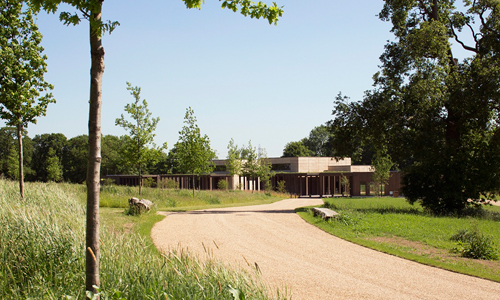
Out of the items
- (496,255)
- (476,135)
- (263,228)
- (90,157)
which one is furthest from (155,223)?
(476,135)

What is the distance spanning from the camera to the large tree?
68.5 ft

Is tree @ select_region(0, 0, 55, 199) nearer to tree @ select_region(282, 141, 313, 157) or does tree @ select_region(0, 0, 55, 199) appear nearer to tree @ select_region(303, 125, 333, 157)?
tree @ select_region(282, 141, 313, 157)

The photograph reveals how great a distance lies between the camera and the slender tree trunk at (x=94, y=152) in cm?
419

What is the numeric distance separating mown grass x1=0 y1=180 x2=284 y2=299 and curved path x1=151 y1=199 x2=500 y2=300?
416 mm

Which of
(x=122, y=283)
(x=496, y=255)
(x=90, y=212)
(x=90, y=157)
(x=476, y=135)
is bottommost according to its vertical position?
(x=496, y=255)

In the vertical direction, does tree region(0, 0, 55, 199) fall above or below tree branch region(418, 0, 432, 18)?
below

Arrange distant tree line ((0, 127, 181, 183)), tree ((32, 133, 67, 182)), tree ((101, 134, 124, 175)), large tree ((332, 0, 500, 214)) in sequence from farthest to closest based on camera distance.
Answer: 1. tree ((32, 133, 67, 182))
2. tree ((101, 134, 124, 175))
3. distant tree line ((0, 127, 181, 183))
4. large tree ((332, 0, 500, 214))

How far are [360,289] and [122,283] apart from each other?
166 inches

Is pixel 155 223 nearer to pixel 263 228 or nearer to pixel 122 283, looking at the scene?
pixel 263 228

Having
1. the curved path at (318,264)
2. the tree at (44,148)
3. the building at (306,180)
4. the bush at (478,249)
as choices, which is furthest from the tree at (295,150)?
the bush at (478,249)

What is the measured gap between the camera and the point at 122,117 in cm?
2605

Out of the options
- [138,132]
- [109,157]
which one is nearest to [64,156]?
[109,157]

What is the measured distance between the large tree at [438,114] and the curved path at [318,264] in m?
9.47

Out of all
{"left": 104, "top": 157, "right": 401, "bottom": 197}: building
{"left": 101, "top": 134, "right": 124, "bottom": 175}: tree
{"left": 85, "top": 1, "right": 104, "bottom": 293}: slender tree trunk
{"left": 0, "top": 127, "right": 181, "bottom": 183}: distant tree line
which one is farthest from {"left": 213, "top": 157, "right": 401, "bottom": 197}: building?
{"left": 85, "top": 1, "right": 104, "bottom": 293}: slender tree trunk
